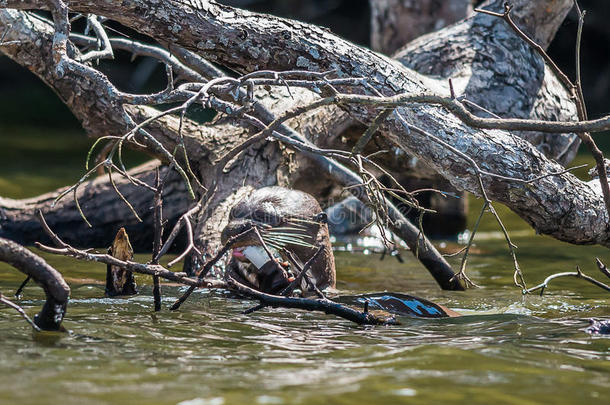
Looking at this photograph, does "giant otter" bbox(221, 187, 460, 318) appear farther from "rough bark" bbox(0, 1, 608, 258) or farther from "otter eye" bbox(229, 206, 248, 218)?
"rough bark" bbox(0, 1, 608, 258)

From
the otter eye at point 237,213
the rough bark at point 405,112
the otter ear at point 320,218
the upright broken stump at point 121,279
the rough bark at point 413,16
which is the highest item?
the rough bark at point 413,16

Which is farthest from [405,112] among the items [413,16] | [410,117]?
[413,16]

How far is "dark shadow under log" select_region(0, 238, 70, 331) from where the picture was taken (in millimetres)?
3231

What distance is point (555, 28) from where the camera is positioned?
6848 mm

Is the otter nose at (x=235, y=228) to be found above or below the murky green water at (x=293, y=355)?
above

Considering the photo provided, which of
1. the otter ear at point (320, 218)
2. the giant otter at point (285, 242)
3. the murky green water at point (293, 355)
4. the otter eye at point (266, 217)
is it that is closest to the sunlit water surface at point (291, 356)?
the murky green water at point (293, 355)

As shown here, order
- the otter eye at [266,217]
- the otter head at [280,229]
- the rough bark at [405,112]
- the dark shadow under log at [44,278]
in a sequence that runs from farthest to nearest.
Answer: the otter eye at [266,217] → the otter head at [280,229] → the rough bark at [405,112] → the dark shadow under log at [44,278]

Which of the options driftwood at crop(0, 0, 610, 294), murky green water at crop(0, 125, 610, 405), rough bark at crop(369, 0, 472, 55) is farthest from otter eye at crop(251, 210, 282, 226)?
rough bark at crop(369, 0, 472, 55)

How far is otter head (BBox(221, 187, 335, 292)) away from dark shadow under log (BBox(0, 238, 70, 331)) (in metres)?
1.50

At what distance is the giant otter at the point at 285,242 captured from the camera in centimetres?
450

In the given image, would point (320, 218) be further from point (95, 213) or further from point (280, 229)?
point (95, 213)

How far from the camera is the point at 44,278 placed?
11.0ft

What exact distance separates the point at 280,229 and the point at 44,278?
193 cm

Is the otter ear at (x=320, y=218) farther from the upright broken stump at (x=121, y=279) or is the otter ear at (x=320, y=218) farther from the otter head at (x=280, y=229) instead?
the upright broken stump at (x=121, y=279)
